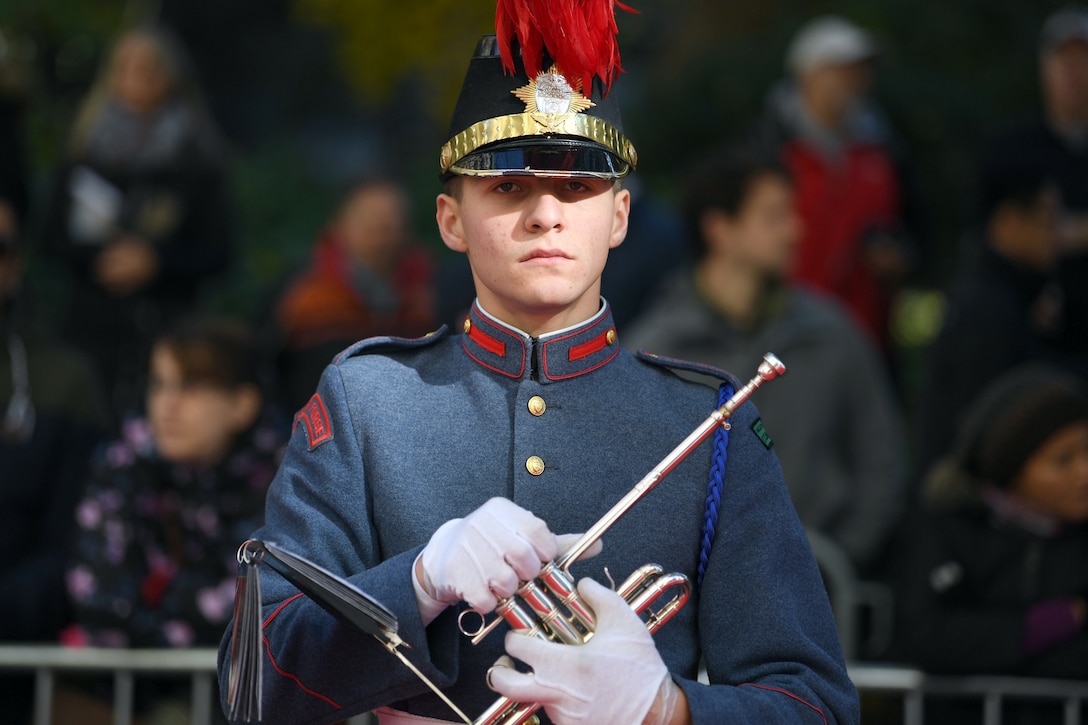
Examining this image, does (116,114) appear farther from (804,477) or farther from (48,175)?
(804,477)

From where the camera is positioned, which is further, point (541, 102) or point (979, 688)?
point (979, 688)

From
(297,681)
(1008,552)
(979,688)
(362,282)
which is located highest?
(297,681)

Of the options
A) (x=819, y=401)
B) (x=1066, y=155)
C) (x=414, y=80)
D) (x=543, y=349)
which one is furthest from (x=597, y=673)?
(x=414, y=80)

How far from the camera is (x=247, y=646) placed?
2.50 meters

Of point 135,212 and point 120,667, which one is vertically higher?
point 135,212

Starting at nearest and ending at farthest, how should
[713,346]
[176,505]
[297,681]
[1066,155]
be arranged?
[297,681] → [176,505] → [713,346] → [1066,155]

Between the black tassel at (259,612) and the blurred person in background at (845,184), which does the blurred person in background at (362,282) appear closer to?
the blurred person in background at (845,184)

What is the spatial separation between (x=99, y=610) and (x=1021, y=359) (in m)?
3.36

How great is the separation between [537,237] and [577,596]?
590 mm

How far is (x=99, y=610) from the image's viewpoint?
4742 millimetres

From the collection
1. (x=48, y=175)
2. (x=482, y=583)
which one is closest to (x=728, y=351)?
(x=482, y=583)

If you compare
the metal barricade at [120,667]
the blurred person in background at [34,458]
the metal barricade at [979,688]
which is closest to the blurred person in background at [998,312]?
the metal barricade at [979,688]

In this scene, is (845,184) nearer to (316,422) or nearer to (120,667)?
(120,667)

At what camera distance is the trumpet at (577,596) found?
2459 millimetres
